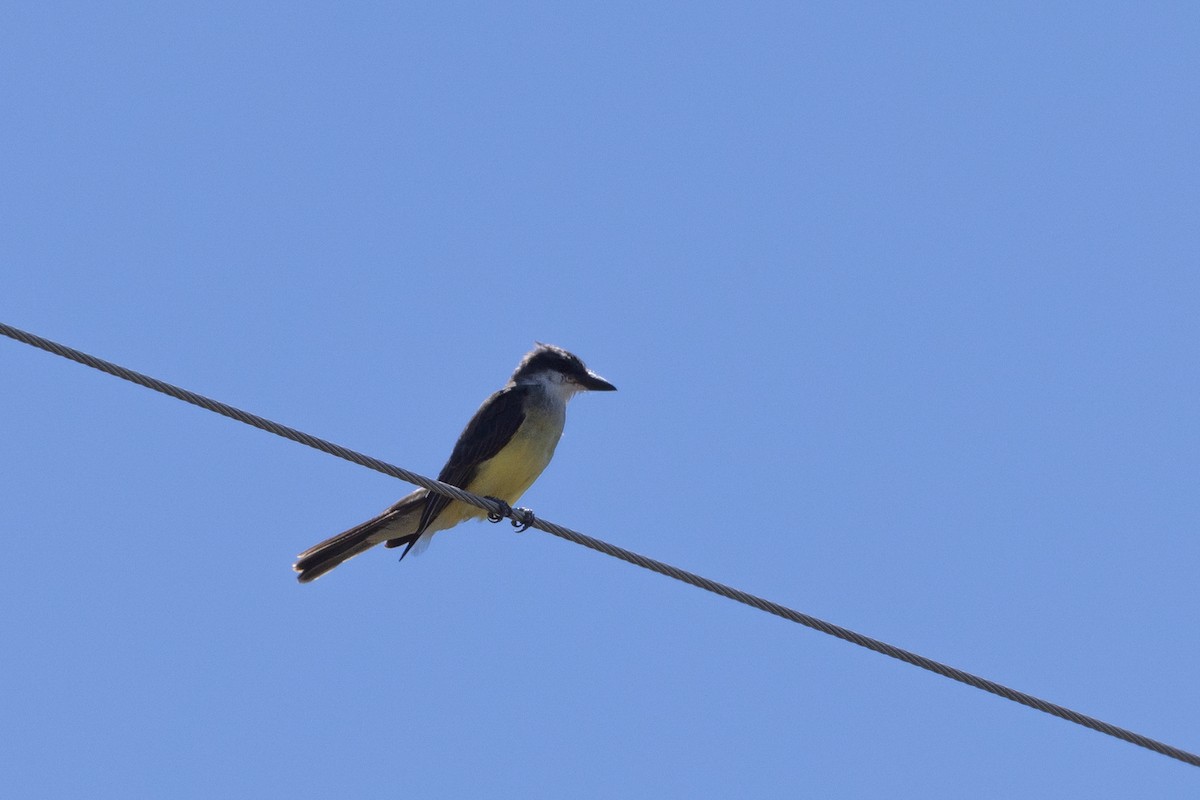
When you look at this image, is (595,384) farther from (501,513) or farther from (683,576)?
(683,576)

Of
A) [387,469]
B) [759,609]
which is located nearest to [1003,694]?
[759,609]

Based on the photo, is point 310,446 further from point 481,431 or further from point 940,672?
point 481,431

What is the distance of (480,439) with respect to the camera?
994 centimetres

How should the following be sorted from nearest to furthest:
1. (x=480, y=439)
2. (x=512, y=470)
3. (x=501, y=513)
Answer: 1. (x=501, y=513)
2. (x=512, y=470)
3. (x=480, y=439)

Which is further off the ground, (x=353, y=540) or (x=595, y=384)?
(x=595, y=384)

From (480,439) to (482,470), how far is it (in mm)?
221

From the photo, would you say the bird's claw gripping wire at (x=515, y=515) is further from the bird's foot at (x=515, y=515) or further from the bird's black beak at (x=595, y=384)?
the bird's black beak at (x=595, y=384)

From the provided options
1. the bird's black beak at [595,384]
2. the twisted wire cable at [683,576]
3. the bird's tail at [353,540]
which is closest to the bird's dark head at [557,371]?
the bird's black beak at [595,384]

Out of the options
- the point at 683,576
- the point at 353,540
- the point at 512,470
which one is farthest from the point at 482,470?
the point at 683,576

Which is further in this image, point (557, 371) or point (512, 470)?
point (557, 371)

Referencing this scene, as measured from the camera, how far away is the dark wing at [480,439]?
9695mm

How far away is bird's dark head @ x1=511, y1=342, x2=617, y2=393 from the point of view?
1056cm

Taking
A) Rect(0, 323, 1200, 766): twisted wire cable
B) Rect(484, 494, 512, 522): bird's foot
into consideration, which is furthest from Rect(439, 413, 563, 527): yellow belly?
Rect(0, 323, 1200, 766): twisted wire cable

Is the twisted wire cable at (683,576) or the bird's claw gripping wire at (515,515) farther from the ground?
the bird's claw gripping wire at (515,515)
